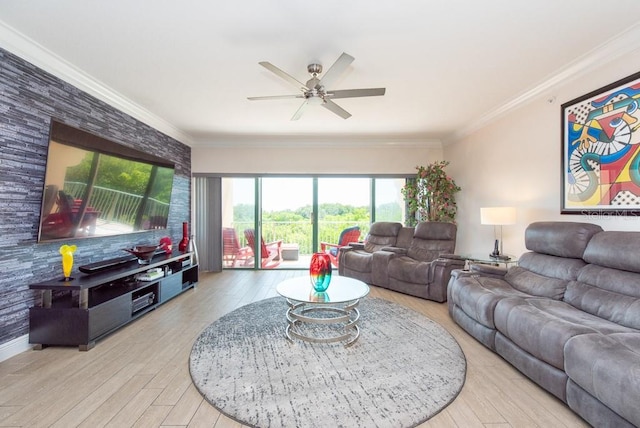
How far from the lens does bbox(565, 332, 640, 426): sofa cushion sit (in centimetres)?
Result: 136

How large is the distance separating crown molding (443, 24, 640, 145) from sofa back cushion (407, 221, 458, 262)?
5.66 ft

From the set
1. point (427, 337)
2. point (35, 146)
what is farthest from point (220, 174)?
point (427, 337)

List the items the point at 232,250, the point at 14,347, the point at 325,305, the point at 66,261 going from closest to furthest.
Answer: the point at 14,347 < the point at 66,261 < the point at 325,305 < the point at 232,250

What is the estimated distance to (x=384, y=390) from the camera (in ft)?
6.35

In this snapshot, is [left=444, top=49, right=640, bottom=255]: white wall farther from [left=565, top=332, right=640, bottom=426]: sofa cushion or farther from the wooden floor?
the wooden floor

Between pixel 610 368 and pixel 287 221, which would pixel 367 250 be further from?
pixel 610 368

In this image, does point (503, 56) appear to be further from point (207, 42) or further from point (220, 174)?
point (220, 174)

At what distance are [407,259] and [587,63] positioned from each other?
9.55 ft

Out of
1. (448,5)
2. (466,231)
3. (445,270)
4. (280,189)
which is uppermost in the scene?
(448,5)

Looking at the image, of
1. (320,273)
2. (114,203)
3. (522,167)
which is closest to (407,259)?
(522,167)

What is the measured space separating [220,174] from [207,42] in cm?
340

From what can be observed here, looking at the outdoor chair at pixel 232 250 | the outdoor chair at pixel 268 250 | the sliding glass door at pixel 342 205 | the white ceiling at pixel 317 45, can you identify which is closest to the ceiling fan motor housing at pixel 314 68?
the white ceiling at pixel 317 45

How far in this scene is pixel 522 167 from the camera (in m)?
3.54

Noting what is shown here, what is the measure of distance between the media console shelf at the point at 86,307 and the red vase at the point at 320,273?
6.31 feet
